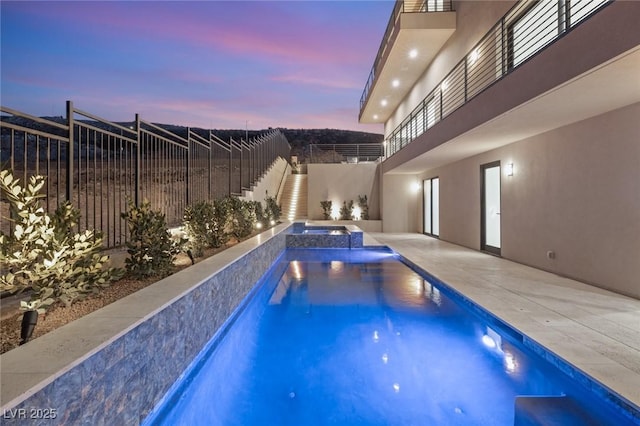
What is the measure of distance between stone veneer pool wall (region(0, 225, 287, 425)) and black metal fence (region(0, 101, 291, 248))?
3.44 ft

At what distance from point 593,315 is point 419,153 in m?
6.46

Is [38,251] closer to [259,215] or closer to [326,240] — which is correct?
[259,215]

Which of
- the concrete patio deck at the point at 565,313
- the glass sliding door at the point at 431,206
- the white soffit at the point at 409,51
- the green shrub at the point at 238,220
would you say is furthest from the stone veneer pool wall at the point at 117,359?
the glass sliding door at the point at 431,206

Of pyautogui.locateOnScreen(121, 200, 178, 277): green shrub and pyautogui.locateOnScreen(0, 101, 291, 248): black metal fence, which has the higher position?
pyautogui.locateOnScreen(0, 101, 291, 248): black metal fence

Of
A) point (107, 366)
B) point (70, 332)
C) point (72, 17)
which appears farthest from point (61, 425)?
point (72, 17)

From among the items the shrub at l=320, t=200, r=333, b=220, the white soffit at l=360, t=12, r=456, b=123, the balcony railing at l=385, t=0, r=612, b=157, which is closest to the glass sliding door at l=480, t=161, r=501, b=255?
the balcony railing at l=385, t=0, r=612, b=157

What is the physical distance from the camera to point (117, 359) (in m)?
2.00

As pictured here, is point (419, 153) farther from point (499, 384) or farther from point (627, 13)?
point (499, 384)

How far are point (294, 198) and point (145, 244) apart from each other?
15.1 meters

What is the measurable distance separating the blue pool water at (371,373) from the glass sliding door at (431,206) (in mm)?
8386

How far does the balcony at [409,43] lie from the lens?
10.2 m

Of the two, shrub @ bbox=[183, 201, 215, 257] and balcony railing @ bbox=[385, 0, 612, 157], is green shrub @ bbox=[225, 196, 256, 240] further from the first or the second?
balcony railing @ bbox=[385, 0, 612, 157]

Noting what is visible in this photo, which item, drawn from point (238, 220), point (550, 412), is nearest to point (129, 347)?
point (550, 412)

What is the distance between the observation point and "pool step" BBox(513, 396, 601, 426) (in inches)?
101
